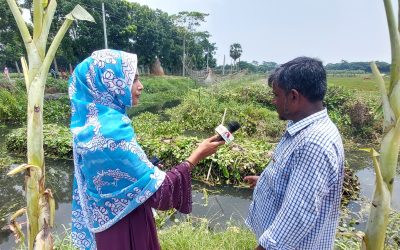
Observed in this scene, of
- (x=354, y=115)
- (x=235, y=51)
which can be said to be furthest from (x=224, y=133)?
(x=235, y=51)

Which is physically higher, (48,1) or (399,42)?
(48,1)

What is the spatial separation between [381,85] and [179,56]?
43956 mm

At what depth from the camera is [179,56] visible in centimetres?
4438

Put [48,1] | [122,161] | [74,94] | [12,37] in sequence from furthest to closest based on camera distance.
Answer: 1. [12,37]
2. [48,1]
3. [74,94]
4. [122,161]

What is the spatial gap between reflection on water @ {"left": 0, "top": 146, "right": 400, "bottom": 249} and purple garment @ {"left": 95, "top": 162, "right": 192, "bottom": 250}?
2540 millimetres

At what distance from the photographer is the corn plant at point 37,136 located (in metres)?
1.88

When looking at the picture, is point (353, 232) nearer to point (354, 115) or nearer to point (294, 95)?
point (294, 95)

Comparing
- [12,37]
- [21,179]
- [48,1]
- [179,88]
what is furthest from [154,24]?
[48,1]

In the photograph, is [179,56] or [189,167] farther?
[179,56]

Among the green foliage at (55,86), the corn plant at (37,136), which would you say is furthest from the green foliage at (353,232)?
the green foliage at (55,86)

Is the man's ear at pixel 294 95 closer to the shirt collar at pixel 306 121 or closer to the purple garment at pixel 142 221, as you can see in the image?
the shirt collar at pixel 306 121

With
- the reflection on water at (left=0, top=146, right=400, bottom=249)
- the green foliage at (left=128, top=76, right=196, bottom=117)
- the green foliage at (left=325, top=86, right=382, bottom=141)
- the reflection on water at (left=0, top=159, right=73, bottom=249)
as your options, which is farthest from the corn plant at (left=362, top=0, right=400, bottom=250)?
the green foliage at (left=128, top=76, right=196, bottom=117)

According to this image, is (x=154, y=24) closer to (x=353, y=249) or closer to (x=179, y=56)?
(x=179, y=56)

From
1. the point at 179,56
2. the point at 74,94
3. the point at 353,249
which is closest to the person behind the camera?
the point at 74,94
